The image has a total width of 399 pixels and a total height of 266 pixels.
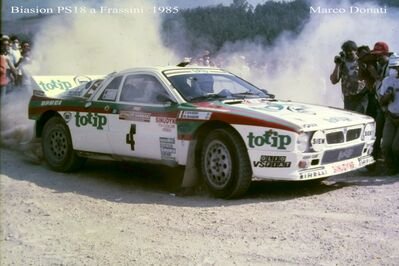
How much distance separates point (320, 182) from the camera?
6.67 meters

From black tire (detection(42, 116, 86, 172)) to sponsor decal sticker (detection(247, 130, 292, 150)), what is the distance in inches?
111

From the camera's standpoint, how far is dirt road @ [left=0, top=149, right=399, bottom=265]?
13.5 feet

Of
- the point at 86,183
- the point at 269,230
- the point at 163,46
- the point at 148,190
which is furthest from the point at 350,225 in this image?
the point at 163,46

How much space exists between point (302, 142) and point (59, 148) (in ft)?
11.8

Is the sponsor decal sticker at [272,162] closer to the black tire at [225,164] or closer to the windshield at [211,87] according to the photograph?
the black tire at [225,164]

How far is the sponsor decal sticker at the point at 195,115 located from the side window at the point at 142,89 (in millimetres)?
424

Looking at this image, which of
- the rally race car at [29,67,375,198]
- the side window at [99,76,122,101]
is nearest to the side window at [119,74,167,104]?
the rally race car at [29,67,375,198]

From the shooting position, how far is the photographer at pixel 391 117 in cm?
673

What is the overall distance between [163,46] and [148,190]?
8451mm

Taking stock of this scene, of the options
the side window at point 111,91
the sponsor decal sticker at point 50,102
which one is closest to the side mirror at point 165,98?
the side window at point 111,91

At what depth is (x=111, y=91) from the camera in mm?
7152

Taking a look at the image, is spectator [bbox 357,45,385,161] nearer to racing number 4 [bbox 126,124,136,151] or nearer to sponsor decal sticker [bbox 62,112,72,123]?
racing number 4 [bbox 126,124,136,151]

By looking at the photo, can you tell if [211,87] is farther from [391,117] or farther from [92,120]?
[391,117]

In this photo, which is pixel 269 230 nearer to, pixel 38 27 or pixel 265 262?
pixel 265 262
